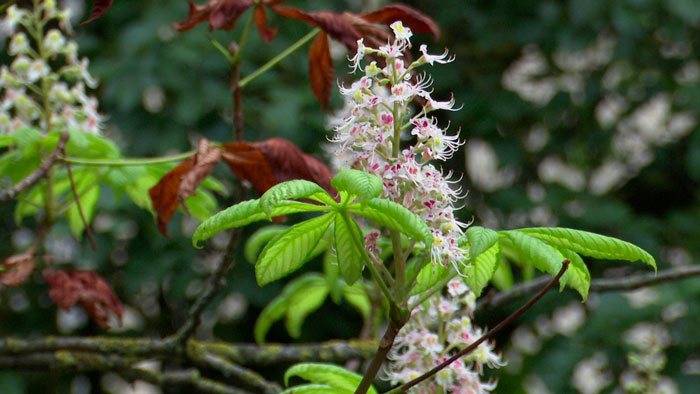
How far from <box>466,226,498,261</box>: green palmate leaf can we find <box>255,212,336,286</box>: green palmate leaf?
16 cm

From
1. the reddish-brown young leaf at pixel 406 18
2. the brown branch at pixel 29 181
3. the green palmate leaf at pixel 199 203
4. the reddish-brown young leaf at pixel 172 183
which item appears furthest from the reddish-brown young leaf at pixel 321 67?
the brown branch at pixel 29 181

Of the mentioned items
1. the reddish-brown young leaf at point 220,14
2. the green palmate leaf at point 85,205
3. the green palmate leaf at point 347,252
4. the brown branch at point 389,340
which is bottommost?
the brown branch at point 389,340

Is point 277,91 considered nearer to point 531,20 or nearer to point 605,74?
point 531,20

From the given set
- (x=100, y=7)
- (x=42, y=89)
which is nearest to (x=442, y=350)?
(x=100, y=7)

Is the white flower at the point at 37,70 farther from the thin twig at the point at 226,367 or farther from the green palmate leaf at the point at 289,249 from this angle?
the green palmate leaf at the point at 289,249

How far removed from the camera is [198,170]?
1.03m

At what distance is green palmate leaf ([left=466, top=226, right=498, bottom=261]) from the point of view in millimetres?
710

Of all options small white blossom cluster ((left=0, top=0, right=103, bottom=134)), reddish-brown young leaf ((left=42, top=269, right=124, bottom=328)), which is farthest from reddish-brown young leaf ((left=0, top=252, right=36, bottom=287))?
small white blossom cluster ((left=0, top=0, right=103, bottom=134))

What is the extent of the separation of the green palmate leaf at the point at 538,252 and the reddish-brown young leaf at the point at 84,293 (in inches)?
32.0

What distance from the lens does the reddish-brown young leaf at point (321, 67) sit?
1.20 meters

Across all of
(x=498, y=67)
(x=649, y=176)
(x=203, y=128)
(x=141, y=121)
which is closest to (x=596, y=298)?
(x=649, y=176)

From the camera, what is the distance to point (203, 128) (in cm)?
307

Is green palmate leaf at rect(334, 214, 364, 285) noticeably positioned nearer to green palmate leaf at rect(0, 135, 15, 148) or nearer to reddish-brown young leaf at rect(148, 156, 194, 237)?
reddish-brown young leaf at rect(148, 156, 194, 237)

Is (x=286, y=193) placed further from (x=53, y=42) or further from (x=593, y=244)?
(x=53, y=42)
